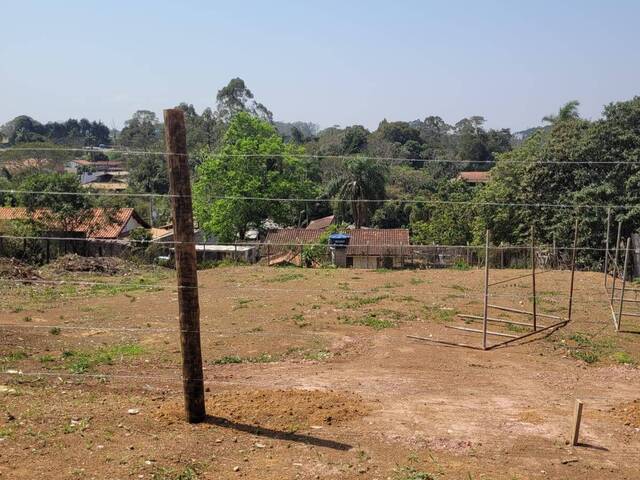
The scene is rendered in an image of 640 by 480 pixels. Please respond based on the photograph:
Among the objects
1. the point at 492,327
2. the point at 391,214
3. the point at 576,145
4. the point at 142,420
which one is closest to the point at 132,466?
the point at 142,420

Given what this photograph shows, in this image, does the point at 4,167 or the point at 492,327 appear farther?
the point at 4,167

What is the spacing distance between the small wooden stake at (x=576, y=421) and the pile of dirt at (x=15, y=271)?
63.8ft

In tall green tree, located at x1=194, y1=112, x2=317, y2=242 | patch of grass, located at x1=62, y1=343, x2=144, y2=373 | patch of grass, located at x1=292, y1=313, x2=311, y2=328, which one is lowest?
patch of grass, located at x1=292, y1=313, x2=311, y2=328

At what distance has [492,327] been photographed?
15.1 metres

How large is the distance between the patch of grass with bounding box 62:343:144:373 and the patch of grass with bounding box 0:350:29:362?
0.67 m

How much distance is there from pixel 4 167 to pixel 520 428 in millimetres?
50308

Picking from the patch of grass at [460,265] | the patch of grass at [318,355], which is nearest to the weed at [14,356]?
the patch of grass at [318,355]

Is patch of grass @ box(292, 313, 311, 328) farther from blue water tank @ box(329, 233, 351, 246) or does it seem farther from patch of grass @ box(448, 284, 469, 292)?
blue water tank @ box(329, 233, 351, 246)

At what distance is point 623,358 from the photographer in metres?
12.2

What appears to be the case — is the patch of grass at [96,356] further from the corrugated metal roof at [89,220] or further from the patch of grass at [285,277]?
the corrugated metal roof at [89,220]

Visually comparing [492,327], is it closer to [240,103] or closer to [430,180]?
[430,180]

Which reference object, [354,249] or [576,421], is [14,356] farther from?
[354,249]

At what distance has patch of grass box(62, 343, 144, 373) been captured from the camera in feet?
35.0

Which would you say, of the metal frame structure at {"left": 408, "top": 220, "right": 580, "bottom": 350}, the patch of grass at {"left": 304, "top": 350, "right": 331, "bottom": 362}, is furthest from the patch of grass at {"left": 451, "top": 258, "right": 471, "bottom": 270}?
the patch of grass at {"left": 304, "top": 350, "right": 331, "bottom": 362}
